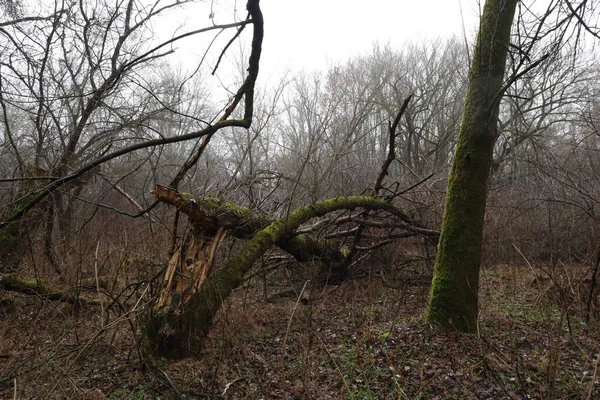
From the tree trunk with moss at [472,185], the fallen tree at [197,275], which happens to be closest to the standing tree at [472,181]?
the tree trunk with moss at [472,185]

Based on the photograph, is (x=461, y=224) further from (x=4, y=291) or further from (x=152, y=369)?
(x=4, y=291)

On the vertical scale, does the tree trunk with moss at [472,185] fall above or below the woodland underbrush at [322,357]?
above

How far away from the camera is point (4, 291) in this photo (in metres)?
5.45

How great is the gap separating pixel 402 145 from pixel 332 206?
1637 centimetres

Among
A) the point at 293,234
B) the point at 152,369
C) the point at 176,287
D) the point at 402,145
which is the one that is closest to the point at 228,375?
the point at 152,369

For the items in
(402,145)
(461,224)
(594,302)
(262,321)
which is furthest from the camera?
(402,145)

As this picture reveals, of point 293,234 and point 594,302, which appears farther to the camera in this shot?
point 293,234

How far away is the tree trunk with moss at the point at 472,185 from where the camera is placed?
4203 millimetres

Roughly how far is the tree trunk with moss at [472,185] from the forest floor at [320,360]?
30cm

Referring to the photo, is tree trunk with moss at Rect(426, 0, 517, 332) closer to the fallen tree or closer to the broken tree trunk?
the fallen tree

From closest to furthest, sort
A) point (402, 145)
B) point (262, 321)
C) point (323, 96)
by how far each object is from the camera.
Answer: point (262, 321), point (323, 96), point (402, 145)

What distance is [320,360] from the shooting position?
156 inches

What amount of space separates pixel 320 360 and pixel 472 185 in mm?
2335

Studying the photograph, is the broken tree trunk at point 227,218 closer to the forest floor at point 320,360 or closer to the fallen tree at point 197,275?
the fallen tree at point 197,275
